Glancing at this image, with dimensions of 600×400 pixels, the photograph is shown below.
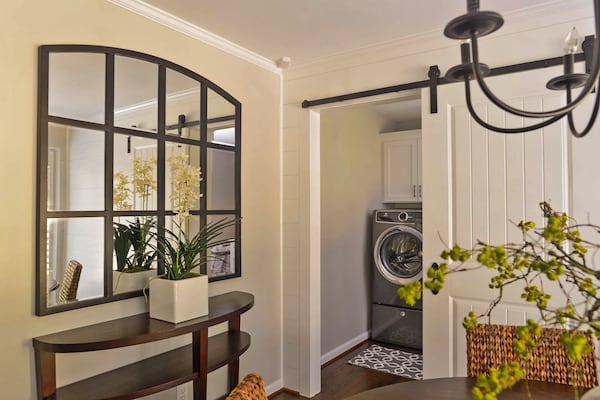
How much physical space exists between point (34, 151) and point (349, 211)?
2.82 m

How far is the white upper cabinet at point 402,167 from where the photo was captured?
4.30 metres

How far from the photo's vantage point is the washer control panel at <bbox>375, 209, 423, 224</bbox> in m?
3.94

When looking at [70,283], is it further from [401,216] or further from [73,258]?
[401,216]

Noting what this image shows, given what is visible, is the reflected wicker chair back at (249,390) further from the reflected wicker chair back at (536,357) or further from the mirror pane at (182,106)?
the mirror pane at (182,106)

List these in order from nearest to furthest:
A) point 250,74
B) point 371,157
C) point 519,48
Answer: point 519,48 < point 250,74 < point 371,157

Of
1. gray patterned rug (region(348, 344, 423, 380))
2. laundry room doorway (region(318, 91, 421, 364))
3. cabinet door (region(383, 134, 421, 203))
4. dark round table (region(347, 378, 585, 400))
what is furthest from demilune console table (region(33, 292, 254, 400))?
cabinet door (region(383, 134, 421, 203))

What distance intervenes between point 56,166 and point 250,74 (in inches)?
57.6

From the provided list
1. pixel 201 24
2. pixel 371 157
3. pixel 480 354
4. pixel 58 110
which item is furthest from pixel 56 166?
A: pixel 371 157

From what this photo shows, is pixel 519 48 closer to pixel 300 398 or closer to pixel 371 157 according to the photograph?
pixel 371 157

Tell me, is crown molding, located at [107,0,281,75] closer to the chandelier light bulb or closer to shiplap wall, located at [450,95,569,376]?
shiplap wall, located at [450,95,569,376]

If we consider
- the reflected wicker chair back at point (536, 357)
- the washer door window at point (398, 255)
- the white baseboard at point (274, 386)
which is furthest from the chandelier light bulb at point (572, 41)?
the washer door window at point (398, 255)

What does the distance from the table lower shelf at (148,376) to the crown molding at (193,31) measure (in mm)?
1795

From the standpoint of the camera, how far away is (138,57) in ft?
6.87

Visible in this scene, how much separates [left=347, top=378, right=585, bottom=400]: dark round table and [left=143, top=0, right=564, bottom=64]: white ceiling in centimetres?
177
